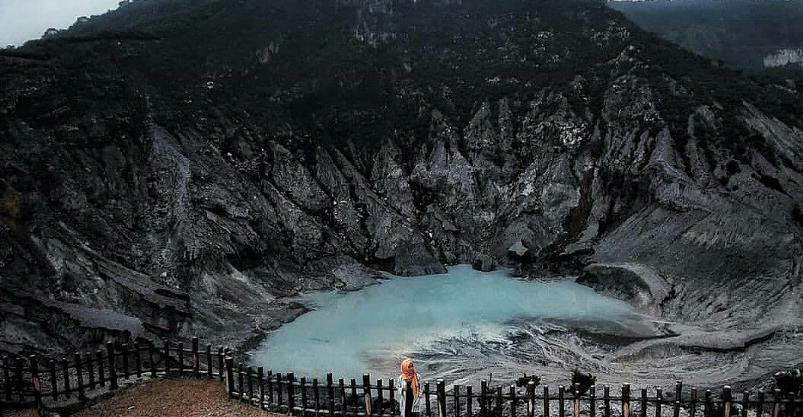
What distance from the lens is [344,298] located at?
3120 centimetres

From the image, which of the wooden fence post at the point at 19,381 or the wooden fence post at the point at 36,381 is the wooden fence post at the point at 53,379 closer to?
the wooden fence post at the point at 36,381

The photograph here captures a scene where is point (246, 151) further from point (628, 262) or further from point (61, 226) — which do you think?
point (628, 262)

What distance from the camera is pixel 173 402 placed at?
593 inches

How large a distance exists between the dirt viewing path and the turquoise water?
671 cm

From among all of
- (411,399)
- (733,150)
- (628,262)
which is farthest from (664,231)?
(411,399)

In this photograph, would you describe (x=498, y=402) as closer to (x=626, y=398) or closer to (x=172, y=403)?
(x=626, y=398)

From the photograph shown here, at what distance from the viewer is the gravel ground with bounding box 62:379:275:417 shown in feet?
47.7

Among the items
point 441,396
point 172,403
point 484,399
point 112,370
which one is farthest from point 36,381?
point 484,399

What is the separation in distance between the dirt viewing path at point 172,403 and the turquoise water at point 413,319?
671cm

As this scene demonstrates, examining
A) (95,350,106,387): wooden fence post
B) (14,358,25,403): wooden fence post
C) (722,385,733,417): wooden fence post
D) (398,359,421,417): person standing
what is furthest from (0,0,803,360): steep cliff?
(398,359,421,417): person standing

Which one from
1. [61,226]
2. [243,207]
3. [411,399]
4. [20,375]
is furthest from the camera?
[243,207]

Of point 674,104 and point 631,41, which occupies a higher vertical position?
point 631,41

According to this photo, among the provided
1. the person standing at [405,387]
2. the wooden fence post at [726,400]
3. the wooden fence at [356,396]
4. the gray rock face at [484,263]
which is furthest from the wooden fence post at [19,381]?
the gray rock face at [484,263]

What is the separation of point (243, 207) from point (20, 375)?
19448 mm
